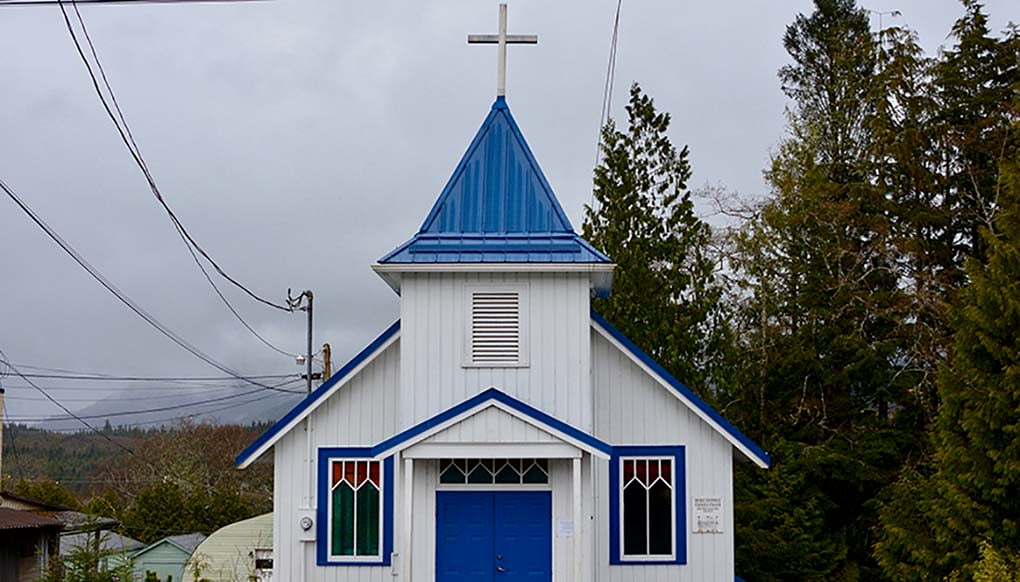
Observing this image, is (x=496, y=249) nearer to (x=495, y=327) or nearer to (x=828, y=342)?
(x=495, y=327)

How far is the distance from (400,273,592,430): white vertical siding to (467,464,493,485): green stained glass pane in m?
0.98

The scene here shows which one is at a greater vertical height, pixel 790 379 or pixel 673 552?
pixel 790 379

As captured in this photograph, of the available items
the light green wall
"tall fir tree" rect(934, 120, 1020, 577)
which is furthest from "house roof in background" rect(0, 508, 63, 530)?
"tall fir tree" rect(934, 120, 1020, 577)

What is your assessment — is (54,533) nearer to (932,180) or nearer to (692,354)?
(692,354)

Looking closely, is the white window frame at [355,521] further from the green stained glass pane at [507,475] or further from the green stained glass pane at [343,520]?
the green stained glass pane at [507,475]

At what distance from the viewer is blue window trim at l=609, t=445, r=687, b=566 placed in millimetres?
17375

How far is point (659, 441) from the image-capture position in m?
17.6

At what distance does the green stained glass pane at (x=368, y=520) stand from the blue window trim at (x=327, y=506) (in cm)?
11

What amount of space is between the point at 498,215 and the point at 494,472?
133 inches

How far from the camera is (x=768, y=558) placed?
2553 centimetres

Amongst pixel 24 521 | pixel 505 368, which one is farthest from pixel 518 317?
pixel 24 521

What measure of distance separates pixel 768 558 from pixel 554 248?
11.3m

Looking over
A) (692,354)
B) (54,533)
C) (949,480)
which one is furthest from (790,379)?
(54,533)

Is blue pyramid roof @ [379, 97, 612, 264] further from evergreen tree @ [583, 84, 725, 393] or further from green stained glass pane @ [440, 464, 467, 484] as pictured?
evergreen tree @ [583, 84, 725, 393]
